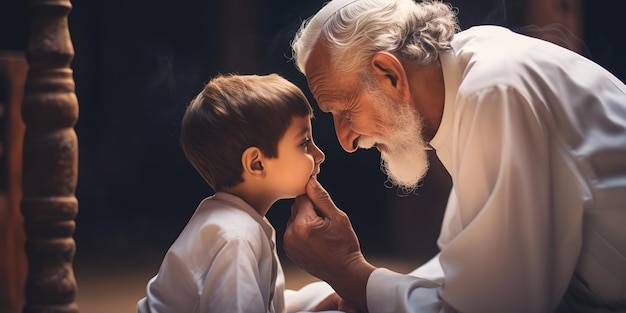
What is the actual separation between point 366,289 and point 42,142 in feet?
4.27

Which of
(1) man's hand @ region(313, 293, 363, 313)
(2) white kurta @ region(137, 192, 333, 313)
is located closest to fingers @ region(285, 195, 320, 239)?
(2) white kurta @ region(137, 192, 333, 313)

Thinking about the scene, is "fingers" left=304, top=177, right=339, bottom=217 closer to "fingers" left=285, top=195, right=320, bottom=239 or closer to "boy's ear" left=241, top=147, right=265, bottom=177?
"fingers" left=285, top=195, right=320, bottom=239

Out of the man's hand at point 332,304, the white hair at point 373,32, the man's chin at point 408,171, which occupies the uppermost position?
the white hair at point 373,32

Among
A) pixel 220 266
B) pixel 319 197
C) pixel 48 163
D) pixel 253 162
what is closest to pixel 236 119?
pixel 253 162

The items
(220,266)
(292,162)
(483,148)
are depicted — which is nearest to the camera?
(220,266)

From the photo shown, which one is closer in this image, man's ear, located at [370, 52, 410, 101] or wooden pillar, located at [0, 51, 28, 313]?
man's ear, located at [370, 52, 410, 101]

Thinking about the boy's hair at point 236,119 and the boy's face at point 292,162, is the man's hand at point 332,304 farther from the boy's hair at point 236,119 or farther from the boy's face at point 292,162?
the boy's hair at point 236,119

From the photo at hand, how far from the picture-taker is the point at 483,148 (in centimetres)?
292

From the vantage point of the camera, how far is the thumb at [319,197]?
3234 mm

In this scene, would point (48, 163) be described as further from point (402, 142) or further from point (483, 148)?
point (483, 148)

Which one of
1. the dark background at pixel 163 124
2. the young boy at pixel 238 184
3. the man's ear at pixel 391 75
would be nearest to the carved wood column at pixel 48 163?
the young boy at pixel 238 184

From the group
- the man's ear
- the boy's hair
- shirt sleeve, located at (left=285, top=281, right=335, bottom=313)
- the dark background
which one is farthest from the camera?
the dark background

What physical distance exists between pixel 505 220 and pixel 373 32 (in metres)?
0.94

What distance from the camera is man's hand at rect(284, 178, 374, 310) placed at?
324 centimetres
